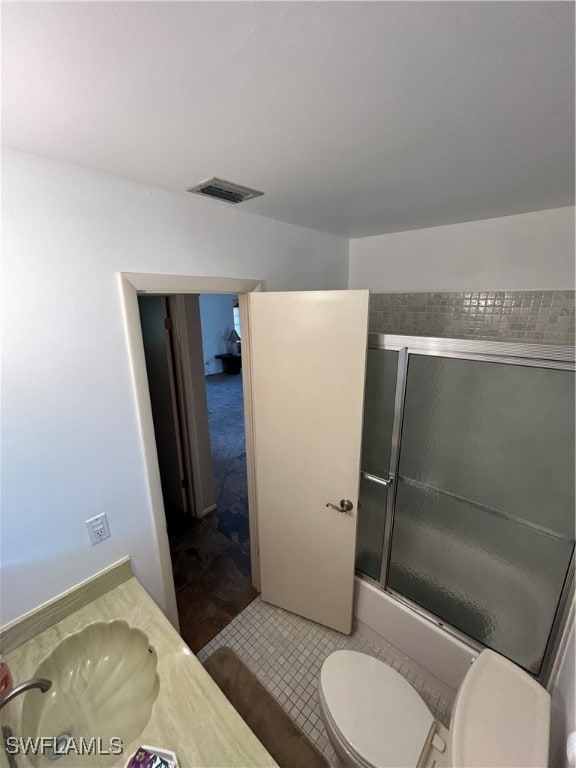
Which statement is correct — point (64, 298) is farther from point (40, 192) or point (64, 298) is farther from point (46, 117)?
point (46, 117)

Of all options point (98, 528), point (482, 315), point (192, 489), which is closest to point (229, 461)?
point (192, 489)

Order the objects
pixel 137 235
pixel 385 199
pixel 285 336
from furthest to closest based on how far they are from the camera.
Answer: pixel 285 336 < pixel 385 199 < pixel 137 235

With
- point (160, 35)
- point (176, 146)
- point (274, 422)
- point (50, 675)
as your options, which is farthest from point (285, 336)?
point (50, 675)

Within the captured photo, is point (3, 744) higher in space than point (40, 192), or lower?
lower

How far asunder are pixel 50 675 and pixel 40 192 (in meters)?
1.57

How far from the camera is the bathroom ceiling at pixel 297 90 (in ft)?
1.51

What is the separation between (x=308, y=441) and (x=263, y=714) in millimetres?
1273

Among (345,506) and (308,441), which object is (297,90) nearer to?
(308,441)

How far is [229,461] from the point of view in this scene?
3617 mm

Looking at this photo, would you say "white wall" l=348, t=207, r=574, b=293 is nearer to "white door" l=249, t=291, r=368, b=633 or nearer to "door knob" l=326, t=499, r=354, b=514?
"white door" l=249, t=291, r=368, b=633

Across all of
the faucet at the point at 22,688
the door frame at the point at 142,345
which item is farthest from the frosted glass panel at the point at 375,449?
the faucet at the point at 22,688

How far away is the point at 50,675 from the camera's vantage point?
3.43 feet

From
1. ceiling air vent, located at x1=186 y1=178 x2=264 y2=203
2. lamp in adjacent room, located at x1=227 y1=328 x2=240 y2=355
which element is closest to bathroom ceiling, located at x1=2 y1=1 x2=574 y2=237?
ceiling air vent, located at x1=186 y1=178 x2=264 y2=203

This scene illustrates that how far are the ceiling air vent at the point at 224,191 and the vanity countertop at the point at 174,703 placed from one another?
1.63 metres
